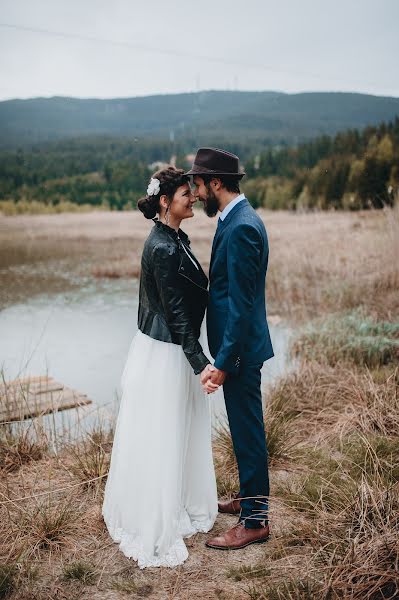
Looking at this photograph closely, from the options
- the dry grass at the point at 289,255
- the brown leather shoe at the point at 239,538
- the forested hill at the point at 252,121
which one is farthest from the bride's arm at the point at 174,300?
the forested hill at the point at 252,121

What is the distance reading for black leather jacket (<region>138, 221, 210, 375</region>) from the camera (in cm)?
277

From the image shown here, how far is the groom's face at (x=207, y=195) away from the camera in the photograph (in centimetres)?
288

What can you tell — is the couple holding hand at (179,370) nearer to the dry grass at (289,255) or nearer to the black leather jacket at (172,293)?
the black leather jacket at (172,293)

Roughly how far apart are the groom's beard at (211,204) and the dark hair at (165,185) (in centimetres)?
15

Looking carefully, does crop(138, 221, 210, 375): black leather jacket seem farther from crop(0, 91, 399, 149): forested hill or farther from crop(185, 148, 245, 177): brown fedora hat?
crop(0, 91, 399, 149): forested hill

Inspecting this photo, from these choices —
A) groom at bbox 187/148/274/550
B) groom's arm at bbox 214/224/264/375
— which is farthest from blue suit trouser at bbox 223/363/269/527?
groom's arm at bbox 214/224/264/375

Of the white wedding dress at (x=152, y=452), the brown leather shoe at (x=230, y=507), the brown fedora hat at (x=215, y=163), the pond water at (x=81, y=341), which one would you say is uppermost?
the brown fedora hat at (x=215, y=163)

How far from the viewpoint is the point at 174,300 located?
2.79 m

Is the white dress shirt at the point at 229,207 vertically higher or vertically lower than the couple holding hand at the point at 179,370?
higher

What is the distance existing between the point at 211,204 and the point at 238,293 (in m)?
0.53

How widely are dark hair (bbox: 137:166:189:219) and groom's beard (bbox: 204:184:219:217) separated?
0.15 meters

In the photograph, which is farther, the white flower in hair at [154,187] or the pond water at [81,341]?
the pond water at [81,341]

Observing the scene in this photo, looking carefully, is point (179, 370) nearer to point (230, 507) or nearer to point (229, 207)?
point (229, 207)

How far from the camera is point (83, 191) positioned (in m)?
41.7
